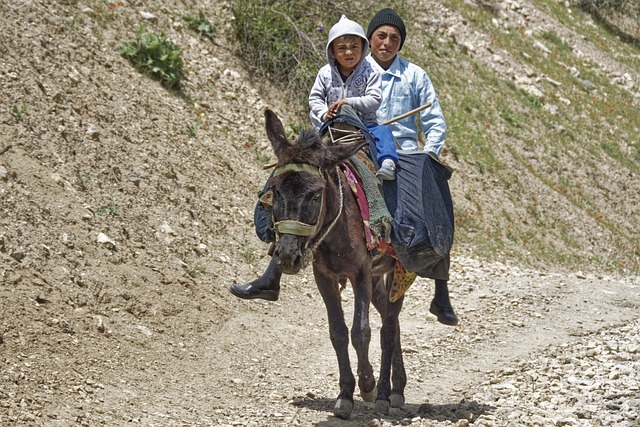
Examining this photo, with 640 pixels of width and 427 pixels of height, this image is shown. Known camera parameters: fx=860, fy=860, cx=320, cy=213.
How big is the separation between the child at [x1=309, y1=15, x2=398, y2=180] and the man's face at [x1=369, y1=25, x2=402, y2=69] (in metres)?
0.61

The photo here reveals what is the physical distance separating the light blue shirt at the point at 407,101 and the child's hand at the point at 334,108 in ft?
2.82

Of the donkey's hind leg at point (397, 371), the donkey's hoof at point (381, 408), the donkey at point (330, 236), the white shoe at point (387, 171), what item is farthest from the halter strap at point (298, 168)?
the donkey's hoof at point (381, 408)

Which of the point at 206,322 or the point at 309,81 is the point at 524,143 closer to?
the point at 309,81

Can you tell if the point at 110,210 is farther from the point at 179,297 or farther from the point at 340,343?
the point at 340,343

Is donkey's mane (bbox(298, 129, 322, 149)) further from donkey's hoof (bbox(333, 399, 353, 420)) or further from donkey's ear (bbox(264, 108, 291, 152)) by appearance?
donkey's hoof (bbox(333, 399, 353, 420))

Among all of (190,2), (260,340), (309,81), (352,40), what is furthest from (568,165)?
(352,40)

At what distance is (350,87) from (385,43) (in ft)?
2.78

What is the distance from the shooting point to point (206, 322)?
10.3 m

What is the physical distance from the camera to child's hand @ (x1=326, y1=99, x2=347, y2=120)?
7391mm

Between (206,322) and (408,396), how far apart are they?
2868 mm

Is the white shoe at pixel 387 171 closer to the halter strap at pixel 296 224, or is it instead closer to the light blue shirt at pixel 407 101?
the light blue shirt at pixel 407 101

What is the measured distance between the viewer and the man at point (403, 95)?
8188 mm

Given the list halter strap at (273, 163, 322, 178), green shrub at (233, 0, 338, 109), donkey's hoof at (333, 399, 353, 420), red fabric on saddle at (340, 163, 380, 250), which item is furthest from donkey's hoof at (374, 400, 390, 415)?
green shrub at (233, 0, 338, 109)

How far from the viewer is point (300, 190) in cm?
638
